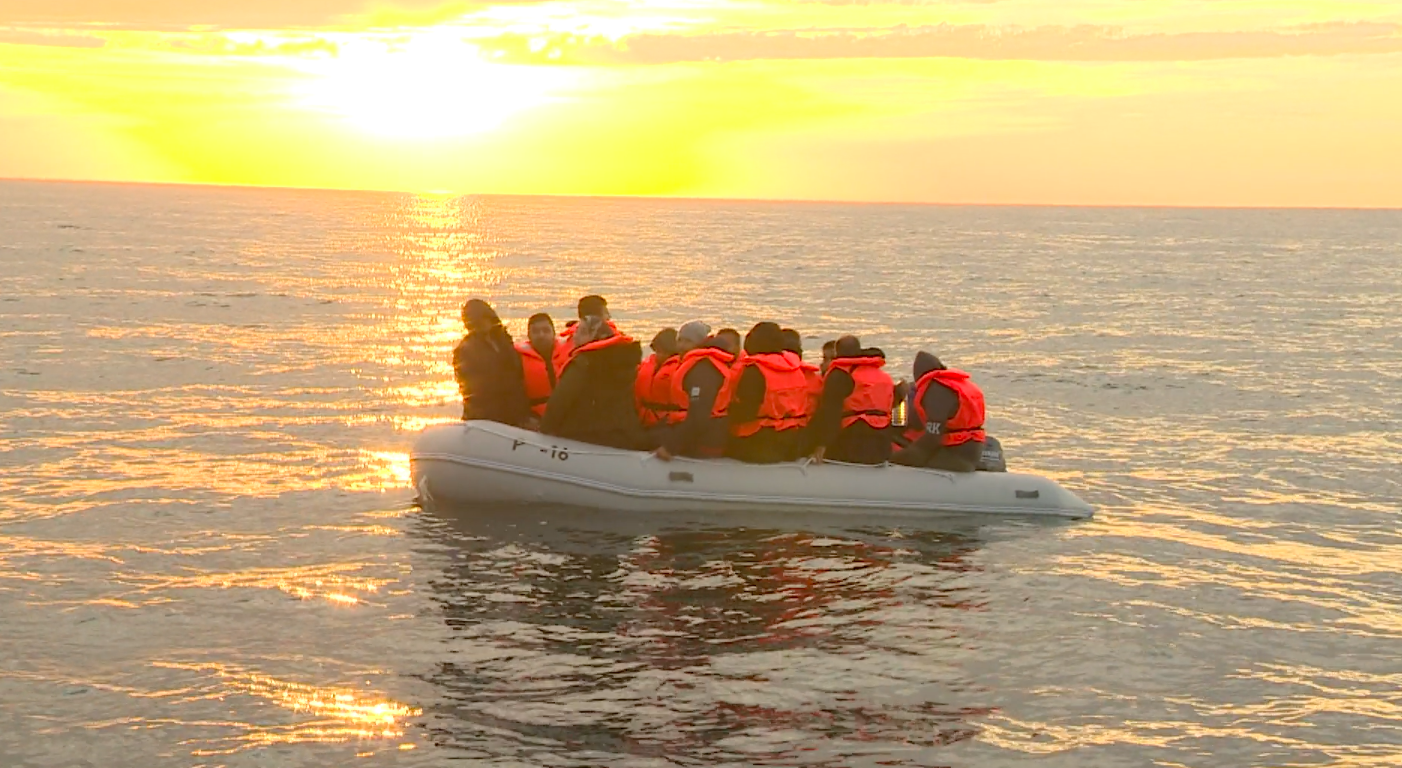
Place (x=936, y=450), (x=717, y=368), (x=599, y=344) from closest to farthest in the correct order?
(x=717, y=368) → (x=599, y=344) → (x=936, y=450)

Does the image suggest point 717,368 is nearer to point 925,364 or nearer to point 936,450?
point 925,364

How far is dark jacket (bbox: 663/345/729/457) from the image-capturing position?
1374 centimetres

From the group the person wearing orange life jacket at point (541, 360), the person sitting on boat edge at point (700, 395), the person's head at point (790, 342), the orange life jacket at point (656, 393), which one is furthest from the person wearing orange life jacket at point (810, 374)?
the person wearing orange life jacket at point (541, 360)

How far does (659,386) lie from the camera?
14.3 meters

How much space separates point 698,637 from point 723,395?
370cm

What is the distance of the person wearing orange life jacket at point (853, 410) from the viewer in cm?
1411

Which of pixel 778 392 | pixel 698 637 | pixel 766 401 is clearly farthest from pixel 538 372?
pixel 698 637

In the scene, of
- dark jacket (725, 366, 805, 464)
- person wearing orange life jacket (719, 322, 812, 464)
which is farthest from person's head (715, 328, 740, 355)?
dark jacket (725, 366, 805, 464)

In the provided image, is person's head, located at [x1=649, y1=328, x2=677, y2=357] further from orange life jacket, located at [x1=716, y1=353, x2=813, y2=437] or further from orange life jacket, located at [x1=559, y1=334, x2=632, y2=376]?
orange life jacket, located at [x1=716, y1=353, x2=813, y2=437]

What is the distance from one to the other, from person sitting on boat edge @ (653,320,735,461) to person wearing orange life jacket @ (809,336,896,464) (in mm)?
947

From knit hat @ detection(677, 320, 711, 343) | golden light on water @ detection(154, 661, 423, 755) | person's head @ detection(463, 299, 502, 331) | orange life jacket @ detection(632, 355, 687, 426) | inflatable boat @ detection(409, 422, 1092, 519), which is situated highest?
person's head @ detection(463, 299, 502, 331)

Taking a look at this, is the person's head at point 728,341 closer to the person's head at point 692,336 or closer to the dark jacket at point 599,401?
the person's head at point 692,336

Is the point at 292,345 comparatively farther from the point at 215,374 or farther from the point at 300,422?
the point at 300,422

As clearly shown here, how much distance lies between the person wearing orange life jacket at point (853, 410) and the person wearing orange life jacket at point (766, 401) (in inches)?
8.0
